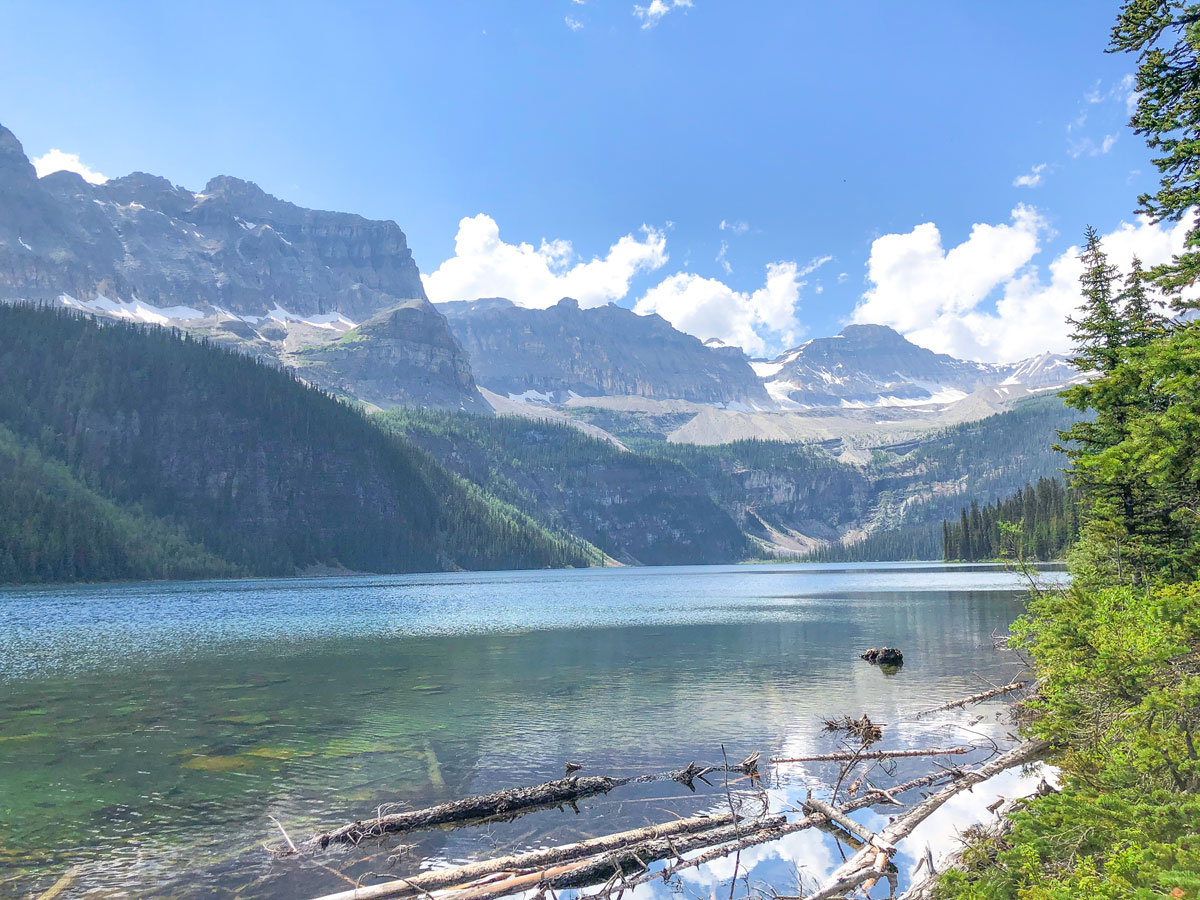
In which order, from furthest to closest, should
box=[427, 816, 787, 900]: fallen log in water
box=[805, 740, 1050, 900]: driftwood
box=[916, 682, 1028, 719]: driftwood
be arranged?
1. box=[916, 682, 1028, 719]: driftwood
2. box=[427, 816, 787, 900]: fallen log in water
3. box=[805, 740, 1050, 900]: driftwood

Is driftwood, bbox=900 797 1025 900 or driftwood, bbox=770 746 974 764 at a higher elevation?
driftwood, bbox=900 797 1025 900

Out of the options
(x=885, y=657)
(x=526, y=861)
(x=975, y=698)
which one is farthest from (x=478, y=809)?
(x=885, y=657)

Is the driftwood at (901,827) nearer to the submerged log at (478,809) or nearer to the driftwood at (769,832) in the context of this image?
the driftwood at (769,832)

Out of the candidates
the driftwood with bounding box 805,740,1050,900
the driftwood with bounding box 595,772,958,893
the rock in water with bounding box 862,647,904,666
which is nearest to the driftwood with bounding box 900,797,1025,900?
the driftwood with bounding box 805,740,1050,900

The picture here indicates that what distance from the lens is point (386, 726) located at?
33562 mm

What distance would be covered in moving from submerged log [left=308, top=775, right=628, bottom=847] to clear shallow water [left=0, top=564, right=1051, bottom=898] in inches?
29.0

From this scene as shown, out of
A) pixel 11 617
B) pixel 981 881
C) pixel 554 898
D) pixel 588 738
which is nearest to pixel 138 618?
pixel 11 617

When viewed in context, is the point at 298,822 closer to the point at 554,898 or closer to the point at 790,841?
the point at 554,898

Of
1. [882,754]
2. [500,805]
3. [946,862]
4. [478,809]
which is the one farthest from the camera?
[882,754]

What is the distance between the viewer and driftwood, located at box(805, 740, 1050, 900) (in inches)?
560

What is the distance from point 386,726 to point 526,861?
19160 millimetres

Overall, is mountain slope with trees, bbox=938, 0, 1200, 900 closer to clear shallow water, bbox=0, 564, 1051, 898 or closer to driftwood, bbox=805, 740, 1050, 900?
driftwood, bbox=805, 740, 1050, 900

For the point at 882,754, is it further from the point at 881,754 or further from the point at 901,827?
A: the point at 901,827

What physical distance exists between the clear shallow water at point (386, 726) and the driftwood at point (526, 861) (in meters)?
1.80
